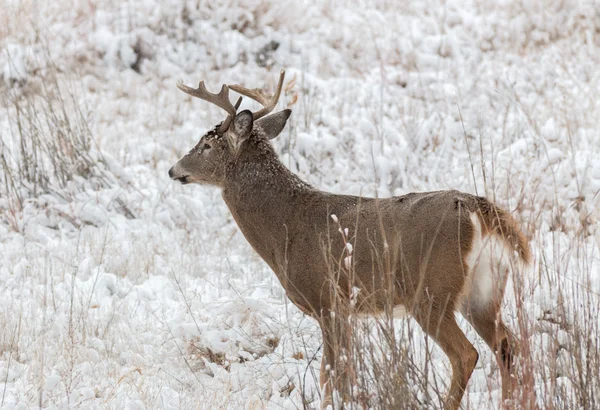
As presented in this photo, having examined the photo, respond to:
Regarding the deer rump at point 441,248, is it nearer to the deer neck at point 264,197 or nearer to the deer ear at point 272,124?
the deer neck at point 264,197

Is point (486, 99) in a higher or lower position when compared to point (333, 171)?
higher

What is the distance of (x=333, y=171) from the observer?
28.8 feet

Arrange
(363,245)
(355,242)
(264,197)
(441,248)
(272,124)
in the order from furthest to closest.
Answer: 1. (272,124)
2. (264,197)
3. (363,245)
4. (441,248)
5. (355,242)

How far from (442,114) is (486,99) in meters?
0.77

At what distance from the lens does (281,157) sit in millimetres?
8867

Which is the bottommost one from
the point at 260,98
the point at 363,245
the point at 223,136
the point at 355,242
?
the point at 355,242

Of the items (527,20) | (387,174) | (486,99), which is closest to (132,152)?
(387,174)

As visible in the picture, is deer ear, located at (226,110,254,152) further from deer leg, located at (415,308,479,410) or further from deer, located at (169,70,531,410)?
deer leg, located at (415,308,479,410)

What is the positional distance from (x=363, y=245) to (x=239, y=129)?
1267 millimetres

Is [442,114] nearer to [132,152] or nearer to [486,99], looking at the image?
[486,99]

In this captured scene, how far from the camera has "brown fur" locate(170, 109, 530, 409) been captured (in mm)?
3932

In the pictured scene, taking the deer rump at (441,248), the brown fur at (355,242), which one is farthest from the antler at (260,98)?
the deer rump at (441,248)

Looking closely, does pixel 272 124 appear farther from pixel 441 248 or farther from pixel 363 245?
pixel 441 248

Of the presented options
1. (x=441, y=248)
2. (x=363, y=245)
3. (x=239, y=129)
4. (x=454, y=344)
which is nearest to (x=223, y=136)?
(x=239, y=129)
